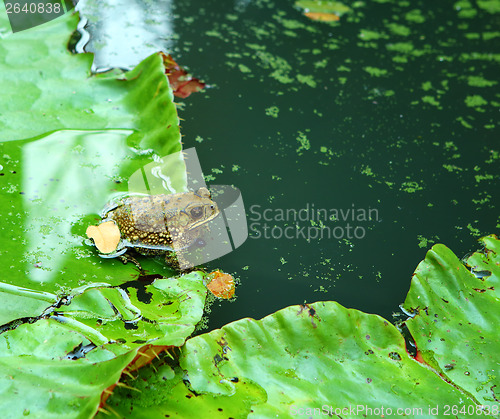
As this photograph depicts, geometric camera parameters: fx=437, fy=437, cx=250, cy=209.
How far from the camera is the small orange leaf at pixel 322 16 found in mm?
3756

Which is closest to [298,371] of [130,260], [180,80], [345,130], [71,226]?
[130,260]

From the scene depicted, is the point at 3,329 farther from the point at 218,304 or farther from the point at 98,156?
the point at 98,156

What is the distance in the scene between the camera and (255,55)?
10.7ft

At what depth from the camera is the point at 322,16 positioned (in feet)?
12.4

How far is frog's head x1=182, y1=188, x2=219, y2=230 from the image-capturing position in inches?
84.7

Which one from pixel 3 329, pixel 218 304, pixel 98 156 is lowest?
pixel 218 304

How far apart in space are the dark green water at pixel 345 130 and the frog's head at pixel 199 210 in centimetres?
20

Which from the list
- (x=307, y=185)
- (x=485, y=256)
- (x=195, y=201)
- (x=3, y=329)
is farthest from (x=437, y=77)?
(x=3, y=329)

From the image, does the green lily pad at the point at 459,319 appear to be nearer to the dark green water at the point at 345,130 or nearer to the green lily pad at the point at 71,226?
the dark green water at the point at 345,130

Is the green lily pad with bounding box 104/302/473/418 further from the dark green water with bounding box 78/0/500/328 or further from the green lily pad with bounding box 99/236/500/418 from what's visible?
the dark green water with bounding box 78/0/500/328

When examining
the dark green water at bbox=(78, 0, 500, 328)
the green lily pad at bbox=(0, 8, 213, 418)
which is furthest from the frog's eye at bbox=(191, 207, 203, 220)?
the dark green water at bbox=(78, 0, 500, 328)

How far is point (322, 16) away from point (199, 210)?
2.49 meters

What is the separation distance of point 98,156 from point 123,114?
0.30 m

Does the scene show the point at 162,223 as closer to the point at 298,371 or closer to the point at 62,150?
the point at 62,150
